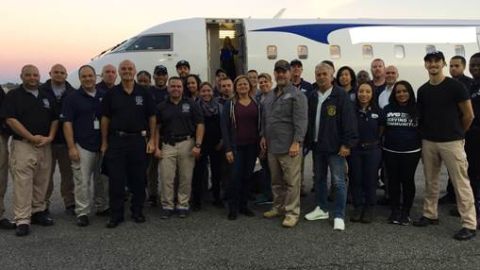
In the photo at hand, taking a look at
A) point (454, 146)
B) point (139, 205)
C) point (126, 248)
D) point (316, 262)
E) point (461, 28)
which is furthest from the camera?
point (461, 28)

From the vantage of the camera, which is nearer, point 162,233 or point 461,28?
point 162,233

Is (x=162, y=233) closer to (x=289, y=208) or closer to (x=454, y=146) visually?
(x=289, y=208)

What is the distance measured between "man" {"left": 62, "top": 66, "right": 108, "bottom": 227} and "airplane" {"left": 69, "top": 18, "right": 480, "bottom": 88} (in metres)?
6.82

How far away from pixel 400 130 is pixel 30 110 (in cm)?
452

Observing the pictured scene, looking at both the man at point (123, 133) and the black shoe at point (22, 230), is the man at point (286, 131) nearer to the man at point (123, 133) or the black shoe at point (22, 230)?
the man at point (123, 133)

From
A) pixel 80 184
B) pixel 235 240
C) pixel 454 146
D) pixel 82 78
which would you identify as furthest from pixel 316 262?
pixel 82 78

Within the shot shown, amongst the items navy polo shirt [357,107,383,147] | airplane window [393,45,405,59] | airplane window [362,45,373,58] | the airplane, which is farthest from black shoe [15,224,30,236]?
airplane window [393,45,405,59]

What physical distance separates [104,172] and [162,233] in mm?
1454

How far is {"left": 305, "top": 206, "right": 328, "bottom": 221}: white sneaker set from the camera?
564cm

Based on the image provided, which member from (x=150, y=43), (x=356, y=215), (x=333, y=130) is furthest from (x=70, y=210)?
(x=150, y=43)

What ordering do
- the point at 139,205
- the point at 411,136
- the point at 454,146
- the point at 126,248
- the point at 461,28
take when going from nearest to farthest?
the point at 126,248 → the point at 454,146 → the point at 411,136 → the point at 139,205 → the point at 461,28

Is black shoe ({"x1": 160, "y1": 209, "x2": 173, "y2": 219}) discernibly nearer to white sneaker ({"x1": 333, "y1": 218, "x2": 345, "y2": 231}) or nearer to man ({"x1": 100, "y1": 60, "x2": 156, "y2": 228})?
man ({"x1": 100, "y1": 60, "x2": 156, "y2": 228})

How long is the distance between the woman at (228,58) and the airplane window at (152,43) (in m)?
1.59

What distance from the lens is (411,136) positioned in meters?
5.32
